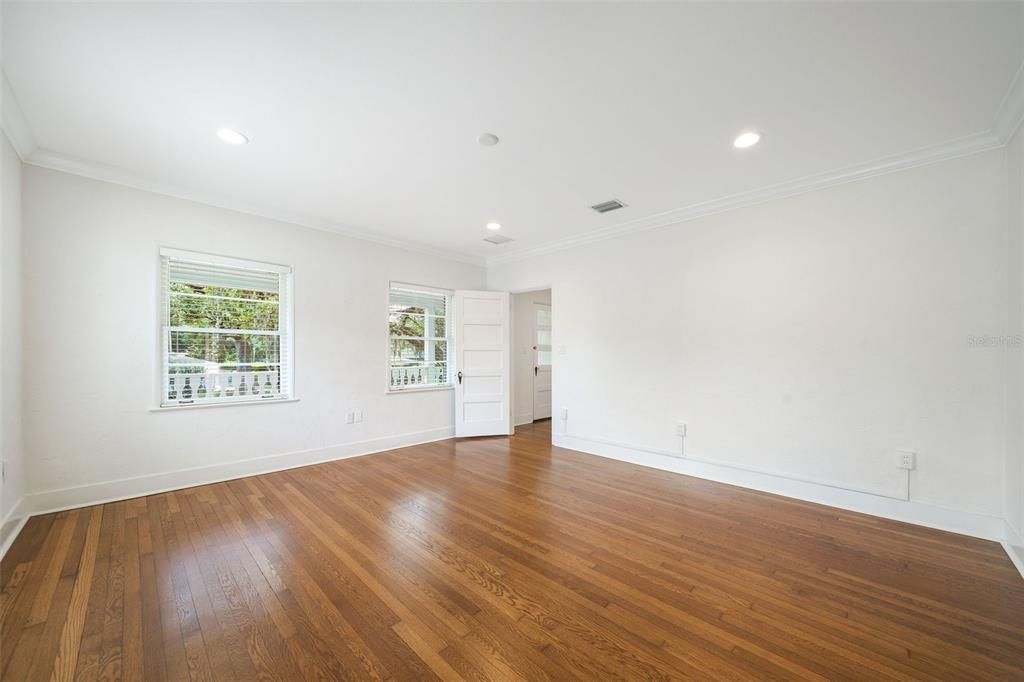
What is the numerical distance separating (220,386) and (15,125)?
224cm

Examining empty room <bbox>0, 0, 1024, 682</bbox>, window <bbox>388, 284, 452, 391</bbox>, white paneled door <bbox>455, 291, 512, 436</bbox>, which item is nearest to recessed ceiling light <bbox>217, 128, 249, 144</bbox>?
empty room <bbox>0, 0, 1024, 682</bbox>

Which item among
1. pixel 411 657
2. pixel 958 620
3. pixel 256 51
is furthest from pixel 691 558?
pixel 256 51

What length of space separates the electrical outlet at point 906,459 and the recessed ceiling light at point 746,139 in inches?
98.5

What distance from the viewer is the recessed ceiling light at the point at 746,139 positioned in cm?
254

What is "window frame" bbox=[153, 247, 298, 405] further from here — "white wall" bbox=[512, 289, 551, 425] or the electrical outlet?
the electrical outlet

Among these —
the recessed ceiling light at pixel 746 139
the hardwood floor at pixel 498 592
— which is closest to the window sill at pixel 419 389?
the hardwood floor at pixel 498 592

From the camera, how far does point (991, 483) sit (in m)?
2.57

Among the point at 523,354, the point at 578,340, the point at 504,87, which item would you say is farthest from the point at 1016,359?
the point at 523,354

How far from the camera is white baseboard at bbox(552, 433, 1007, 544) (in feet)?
8.53

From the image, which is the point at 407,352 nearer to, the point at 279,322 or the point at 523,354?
the point at 279,322

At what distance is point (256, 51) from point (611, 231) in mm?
3571

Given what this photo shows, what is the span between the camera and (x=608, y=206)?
386 centimetres

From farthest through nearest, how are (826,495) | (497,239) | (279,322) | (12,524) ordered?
(497,239) → (279,322) → (826,495) → (12,524)

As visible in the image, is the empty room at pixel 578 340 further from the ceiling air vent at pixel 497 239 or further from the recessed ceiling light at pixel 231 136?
the ceiling air vent at pixel 497 239
